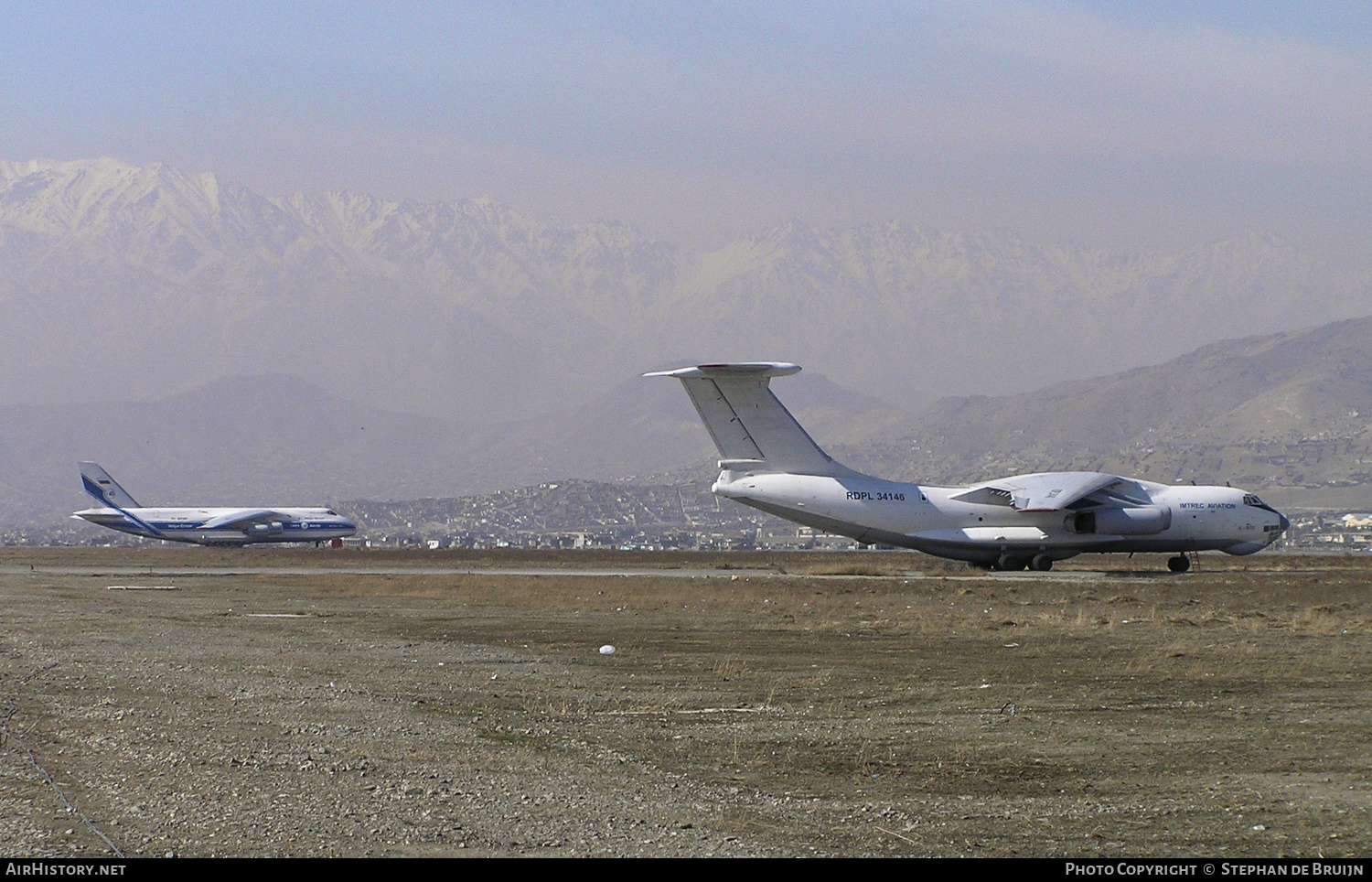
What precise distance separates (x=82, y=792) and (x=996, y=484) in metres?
35.8

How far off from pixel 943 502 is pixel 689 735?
101 ft

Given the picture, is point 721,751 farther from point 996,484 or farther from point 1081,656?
point 996,484

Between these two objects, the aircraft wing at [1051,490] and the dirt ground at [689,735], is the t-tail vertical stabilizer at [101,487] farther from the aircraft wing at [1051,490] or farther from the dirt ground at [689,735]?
the dirt ground at [689,735]

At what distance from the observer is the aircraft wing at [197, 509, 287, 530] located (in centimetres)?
8431

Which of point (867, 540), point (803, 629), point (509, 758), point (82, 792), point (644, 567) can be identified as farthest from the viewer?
point (644, 567)

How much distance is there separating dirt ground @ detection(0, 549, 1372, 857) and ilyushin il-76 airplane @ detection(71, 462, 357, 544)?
60.8 meters

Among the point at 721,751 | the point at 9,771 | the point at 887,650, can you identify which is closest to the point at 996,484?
the point at 887,650

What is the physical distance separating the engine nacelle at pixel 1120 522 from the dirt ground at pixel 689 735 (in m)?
16.1

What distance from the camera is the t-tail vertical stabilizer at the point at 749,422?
39.1 m

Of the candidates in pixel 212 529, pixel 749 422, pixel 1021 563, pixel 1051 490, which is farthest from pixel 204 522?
pixel 1051 490

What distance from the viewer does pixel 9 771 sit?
9312mm

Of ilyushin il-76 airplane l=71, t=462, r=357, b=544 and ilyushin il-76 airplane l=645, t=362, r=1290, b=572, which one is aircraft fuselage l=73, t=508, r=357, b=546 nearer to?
ilyushin il-76 airplane l=71, t=462, r=357, b=544

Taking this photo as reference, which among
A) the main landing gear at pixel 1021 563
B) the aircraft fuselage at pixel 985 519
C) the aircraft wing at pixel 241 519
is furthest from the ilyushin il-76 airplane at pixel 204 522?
the main landing gear at pixel 1021 563
